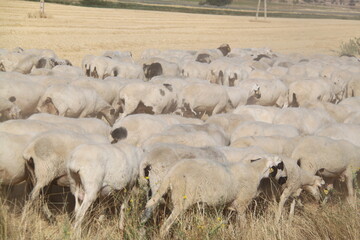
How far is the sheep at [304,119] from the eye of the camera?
11.3 m

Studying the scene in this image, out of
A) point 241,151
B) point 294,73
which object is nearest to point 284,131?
point 241,151

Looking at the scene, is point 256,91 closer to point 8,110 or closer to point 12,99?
point 12,99

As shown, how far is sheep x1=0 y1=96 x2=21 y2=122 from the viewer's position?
1034 centimetres

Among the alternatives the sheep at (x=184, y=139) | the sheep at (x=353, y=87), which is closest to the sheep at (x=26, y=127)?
the sheep at (x=184, y=139)

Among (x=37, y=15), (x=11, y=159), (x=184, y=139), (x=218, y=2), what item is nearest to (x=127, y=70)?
(x=184, y=139)

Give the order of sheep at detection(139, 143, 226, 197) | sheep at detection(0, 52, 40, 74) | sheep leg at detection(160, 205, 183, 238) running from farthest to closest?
sheep at detection(0, 52, 40, 74), sheep at detection(139, 143, 226, 197), sheep leg at detection(160, 205, 183, 238)

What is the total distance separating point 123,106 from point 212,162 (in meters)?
6.30

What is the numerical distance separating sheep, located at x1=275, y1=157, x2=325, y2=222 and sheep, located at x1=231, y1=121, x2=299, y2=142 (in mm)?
1665

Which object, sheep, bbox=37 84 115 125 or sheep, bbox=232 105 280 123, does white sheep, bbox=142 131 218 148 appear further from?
sheep, bbox=37 84 115 125

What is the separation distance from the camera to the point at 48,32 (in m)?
31.4

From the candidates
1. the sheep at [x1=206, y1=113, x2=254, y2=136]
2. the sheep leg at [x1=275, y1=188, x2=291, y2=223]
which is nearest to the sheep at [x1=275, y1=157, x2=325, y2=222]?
the sheep leg at [x1=275, y1=188, x2=291, y2=223]

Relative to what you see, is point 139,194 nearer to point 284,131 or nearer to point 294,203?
point 294,203

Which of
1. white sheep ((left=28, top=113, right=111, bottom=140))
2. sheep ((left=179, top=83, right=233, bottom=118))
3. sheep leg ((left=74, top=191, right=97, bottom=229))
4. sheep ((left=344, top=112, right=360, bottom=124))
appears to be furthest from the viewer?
sheep ((left=179, top=83, right=233, bottom=118))

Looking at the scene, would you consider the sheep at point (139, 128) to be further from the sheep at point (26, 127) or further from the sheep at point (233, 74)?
the sheep at point (233, 74)
